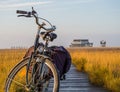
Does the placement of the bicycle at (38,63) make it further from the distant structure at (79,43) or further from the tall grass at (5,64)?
the distant structure at (79,43)

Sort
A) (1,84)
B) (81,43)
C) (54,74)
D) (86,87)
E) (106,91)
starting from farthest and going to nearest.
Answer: (81,43)
(86,87)
(106,91)
(1,84)
(54,74)

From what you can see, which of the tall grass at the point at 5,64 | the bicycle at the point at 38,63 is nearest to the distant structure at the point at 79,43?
the tall grass at the point at 5,64

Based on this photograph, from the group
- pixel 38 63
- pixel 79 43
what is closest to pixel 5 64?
pixel 38 63

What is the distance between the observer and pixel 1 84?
12.2 metres

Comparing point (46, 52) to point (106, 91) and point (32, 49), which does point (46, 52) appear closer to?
point (32, 49)

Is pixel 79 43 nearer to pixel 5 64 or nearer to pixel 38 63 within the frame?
pixel 5 64

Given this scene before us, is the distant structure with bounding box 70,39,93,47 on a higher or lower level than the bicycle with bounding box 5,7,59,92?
lower

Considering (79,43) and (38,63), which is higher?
(38,63)

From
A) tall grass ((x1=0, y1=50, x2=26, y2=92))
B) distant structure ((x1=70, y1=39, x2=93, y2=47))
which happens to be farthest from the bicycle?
distant structure ((x1=70, y1=39, x2=93, y2=47))

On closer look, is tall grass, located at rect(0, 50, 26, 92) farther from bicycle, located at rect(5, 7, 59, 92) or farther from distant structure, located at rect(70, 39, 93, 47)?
distant structure, located at rect(70, 39, 93, 47)

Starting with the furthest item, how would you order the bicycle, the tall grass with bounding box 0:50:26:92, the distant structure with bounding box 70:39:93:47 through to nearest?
the distant structure with bounding box 70:39:93:47 < the tall grass with bounding box 0:50:26:92 < the bicycle

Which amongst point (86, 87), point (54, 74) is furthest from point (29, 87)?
point (86, 87)

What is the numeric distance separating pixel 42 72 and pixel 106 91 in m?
5.39

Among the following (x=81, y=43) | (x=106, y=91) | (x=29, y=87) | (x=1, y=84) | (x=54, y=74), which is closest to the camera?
(x=54, y=74)
